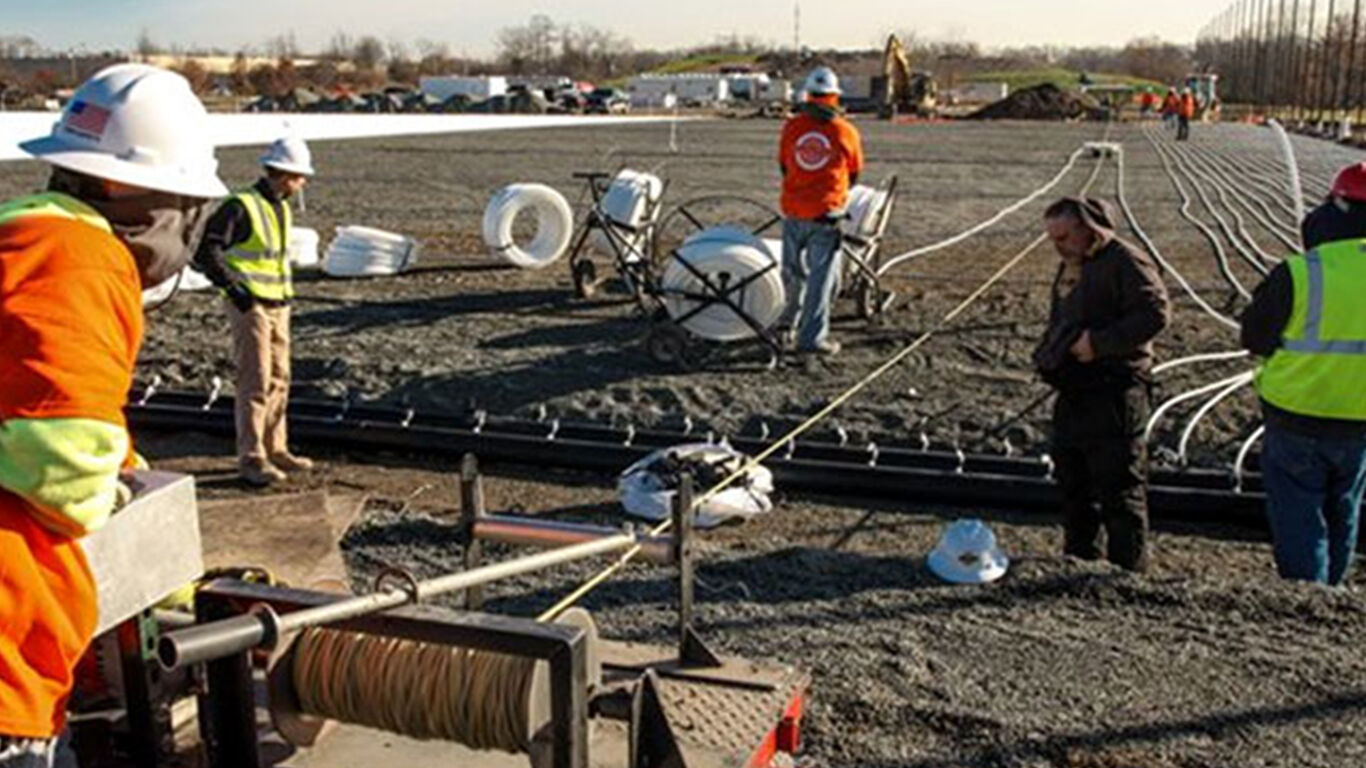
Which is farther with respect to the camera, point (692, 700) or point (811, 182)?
point (811, 182)

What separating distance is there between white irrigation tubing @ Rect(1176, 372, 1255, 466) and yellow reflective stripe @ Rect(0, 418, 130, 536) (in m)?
Answer: 6.29

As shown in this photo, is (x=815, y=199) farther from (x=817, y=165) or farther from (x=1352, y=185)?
(x=1352, y=185)

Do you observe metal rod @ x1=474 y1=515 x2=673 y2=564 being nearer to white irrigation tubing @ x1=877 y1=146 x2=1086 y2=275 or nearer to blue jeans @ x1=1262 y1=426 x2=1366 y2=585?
blue jeans @ x1=1262 y1=426 x2=1366 y2=585

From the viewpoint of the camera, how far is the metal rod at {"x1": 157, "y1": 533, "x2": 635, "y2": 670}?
216 cm

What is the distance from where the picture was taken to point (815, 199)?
9641mm

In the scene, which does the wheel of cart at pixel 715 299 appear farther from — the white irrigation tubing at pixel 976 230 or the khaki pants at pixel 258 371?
the white irrigation tubing at pixel 976 230

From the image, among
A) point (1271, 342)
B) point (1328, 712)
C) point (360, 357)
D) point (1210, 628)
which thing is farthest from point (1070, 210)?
point (360, 357)

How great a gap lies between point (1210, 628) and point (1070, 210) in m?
1.78

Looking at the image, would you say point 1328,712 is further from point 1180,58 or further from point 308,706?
point 1180,58

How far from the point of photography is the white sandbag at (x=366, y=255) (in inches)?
525

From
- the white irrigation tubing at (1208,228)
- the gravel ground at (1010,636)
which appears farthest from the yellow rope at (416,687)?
the white irrigation tubing at (1208,228)

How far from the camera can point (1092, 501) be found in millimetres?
5930

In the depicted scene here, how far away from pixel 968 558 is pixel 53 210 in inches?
163

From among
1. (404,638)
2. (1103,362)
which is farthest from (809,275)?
(404,638)
